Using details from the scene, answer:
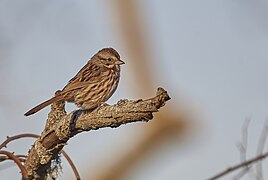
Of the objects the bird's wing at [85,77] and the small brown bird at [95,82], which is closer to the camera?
the small brown bird at [95,82]

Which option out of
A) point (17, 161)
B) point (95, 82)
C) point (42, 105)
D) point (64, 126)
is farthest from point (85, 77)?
point (17, 161)

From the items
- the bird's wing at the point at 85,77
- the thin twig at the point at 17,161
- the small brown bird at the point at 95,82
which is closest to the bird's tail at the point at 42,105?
the small brown bird at the point at 95,82

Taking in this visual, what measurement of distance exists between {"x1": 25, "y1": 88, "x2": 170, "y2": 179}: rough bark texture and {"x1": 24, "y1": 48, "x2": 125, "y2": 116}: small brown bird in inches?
28.2

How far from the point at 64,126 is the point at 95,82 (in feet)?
5.11

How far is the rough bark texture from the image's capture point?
240cm

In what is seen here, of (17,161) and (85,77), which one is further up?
(85,77)

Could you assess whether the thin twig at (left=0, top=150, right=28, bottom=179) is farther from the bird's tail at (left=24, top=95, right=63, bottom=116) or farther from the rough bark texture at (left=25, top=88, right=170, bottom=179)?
the bird's tail at (left=24, top=95, right=63, bottom=116)

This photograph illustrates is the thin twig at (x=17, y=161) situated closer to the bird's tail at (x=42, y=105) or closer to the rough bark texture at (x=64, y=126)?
the rough bark texture at (x=64, y=126)

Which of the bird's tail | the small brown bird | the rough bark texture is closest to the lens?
the rough bark texture

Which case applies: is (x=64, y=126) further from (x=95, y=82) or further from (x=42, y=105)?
(x=95, y=82)

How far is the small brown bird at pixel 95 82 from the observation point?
12.5 feet

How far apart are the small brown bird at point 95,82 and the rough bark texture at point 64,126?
2.35 feet

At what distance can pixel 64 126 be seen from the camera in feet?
8.68

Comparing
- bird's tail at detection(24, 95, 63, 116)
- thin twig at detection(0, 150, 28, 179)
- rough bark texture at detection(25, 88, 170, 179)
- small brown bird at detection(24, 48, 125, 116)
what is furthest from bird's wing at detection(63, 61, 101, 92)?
thin twig at detection(0, 150, 28, 179)
